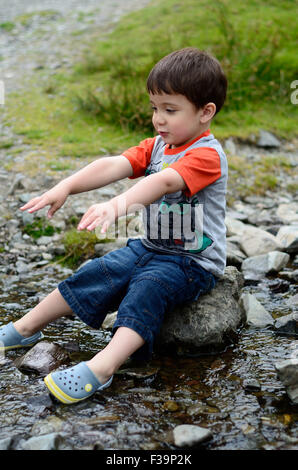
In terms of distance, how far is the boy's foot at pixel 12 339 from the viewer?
3035 millimetres

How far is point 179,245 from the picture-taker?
3.05 metres

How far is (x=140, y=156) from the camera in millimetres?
3295

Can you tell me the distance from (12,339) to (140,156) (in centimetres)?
139

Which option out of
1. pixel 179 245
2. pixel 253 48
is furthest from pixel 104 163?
pixel 253 48

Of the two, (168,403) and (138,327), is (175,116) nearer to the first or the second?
(138,327)

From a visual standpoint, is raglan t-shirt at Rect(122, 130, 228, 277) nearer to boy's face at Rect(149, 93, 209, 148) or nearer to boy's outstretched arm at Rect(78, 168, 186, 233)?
boy's face at Rect(149, 93, 209, 148)

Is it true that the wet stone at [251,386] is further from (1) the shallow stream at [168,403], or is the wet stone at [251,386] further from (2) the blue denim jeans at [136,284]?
(2) the blue denim jeans at [136,284]

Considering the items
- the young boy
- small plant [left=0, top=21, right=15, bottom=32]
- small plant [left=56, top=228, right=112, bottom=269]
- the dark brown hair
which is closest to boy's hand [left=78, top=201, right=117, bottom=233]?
the young boy

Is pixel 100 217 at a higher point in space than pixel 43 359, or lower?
higher

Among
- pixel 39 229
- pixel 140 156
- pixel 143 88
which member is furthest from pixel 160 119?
pixel 143 88

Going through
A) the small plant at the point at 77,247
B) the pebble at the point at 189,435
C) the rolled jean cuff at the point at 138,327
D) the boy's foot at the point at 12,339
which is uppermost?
the rolled jean cuff at the point at 138,327

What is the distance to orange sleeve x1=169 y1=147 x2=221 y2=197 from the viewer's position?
275 cm

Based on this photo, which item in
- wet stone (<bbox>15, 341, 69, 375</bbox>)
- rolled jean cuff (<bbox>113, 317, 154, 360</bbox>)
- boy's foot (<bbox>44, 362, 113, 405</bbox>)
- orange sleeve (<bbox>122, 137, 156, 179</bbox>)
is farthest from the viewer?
orange sleeve (<bbox>122, 137, 156, 179</bbox>)

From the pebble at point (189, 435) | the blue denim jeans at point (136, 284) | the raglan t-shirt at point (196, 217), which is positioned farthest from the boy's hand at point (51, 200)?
the pebble at point (189, 435)
